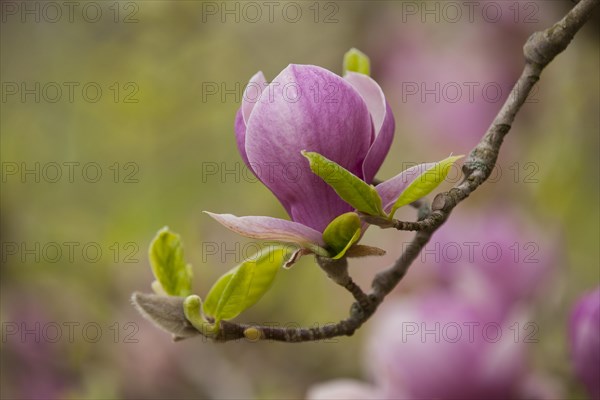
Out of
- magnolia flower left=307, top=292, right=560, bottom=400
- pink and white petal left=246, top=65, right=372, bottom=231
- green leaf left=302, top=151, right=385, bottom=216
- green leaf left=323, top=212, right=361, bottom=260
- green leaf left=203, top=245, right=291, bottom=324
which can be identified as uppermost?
pink and white petal left=246, top=65, right=372, bottom=231

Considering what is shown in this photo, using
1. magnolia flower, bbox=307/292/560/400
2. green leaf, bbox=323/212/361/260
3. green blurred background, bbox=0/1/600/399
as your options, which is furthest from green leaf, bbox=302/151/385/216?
green blurred background, bbox=0/1/600/399

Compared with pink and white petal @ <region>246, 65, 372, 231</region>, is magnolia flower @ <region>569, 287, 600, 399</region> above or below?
below

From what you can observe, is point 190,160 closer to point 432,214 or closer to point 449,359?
point 449,359

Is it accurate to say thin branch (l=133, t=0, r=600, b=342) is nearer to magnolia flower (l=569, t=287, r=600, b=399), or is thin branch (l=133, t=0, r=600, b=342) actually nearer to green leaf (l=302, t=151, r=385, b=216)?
green leaf (l=302, t=151, r=385, b=216)

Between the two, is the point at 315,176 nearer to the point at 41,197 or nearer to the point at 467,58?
the point at 467,58

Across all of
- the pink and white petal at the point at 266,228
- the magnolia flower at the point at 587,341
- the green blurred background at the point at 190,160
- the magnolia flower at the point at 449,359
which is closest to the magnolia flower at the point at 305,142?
the pink and white petal at the point at 266,228

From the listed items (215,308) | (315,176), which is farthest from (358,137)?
(215,308)

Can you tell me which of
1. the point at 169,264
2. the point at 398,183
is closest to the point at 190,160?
the point at 169,264
